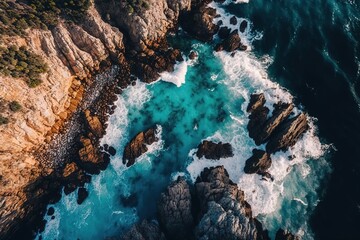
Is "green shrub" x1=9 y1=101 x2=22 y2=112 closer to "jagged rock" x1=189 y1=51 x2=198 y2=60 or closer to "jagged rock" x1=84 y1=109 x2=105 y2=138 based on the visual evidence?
"jagged rock" x1=84 y1=109 x2=105 y2=138

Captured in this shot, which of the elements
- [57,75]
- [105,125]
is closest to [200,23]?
[105,125]

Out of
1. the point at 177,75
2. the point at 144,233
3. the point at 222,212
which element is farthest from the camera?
the point at 177,75

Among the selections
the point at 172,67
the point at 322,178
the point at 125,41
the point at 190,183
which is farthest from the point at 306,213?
the point at 125,41

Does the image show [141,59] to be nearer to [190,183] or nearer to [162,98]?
[162,98]

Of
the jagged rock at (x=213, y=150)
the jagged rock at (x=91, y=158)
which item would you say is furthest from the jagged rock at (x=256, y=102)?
the jagged rock at (x=91, y=158)

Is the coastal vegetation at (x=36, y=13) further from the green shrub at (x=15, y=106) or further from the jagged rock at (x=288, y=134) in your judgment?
the jagged rock at (x=288, y=134)

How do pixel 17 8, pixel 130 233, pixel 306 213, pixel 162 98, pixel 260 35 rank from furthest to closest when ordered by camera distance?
1. pixel 260 35
2. pixel 162 98
3. pixel 17 8
4. pixel 306 213
5. pixel 130 233

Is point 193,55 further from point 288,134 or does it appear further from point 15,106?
point 15,106
